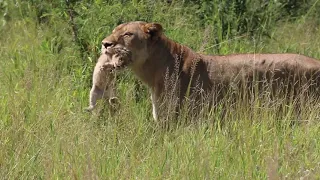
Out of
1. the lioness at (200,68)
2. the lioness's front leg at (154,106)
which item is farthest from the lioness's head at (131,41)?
the lioness's front leg at (154,106)

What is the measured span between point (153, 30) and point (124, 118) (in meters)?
0.90

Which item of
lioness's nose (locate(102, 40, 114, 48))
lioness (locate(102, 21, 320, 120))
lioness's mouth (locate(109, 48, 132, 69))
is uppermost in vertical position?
lioness's nose (locate(102, 40, 114, 48))

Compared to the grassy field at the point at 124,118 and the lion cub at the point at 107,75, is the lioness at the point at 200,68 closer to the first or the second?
the lion cub at the point at 107,75

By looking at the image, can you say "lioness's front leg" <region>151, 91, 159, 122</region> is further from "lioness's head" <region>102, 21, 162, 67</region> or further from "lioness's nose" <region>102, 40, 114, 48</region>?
"lioness's nose" <region>102, 40, 114, 48</region>

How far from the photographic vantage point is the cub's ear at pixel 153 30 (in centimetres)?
620

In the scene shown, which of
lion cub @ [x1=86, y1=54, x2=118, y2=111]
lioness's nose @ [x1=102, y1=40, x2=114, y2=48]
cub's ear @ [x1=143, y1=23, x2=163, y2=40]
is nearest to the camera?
lioness's nose @ [x1=102, y1=40, x2=114, y2=48]

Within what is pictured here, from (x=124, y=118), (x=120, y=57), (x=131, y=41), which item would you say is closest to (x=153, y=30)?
(x=131, y=41)

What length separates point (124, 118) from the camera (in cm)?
562

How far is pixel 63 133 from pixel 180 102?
4.12ft

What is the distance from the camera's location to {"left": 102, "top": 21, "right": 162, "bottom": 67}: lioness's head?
6023 mm

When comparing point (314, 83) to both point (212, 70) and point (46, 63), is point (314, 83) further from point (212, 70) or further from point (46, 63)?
point (46, 63)

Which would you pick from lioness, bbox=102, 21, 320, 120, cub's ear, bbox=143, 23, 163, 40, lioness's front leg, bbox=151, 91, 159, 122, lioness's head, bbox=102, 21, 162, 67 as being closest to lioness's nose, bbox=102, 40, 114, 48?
lioness's head, bbox=102, 21, 162, 67

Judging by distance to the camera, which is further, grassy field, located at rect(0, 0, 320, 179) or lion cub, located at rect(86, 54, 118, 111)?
lion cub, located at rect(86, 54, 118, 111)

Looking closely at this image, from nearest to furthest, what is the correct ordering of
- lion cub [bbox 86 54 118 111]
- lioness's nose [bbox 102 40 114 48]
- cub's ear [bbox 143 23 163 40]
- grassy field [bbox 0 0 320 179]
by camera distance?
1. grassy field [bbox 0 0 320 179]
2. lioness's nose [bbox 102 40 114 48]
3. lion cub [bbox 86 54 118 111]
4. cub's ear [bbox 143 23 163 40]
